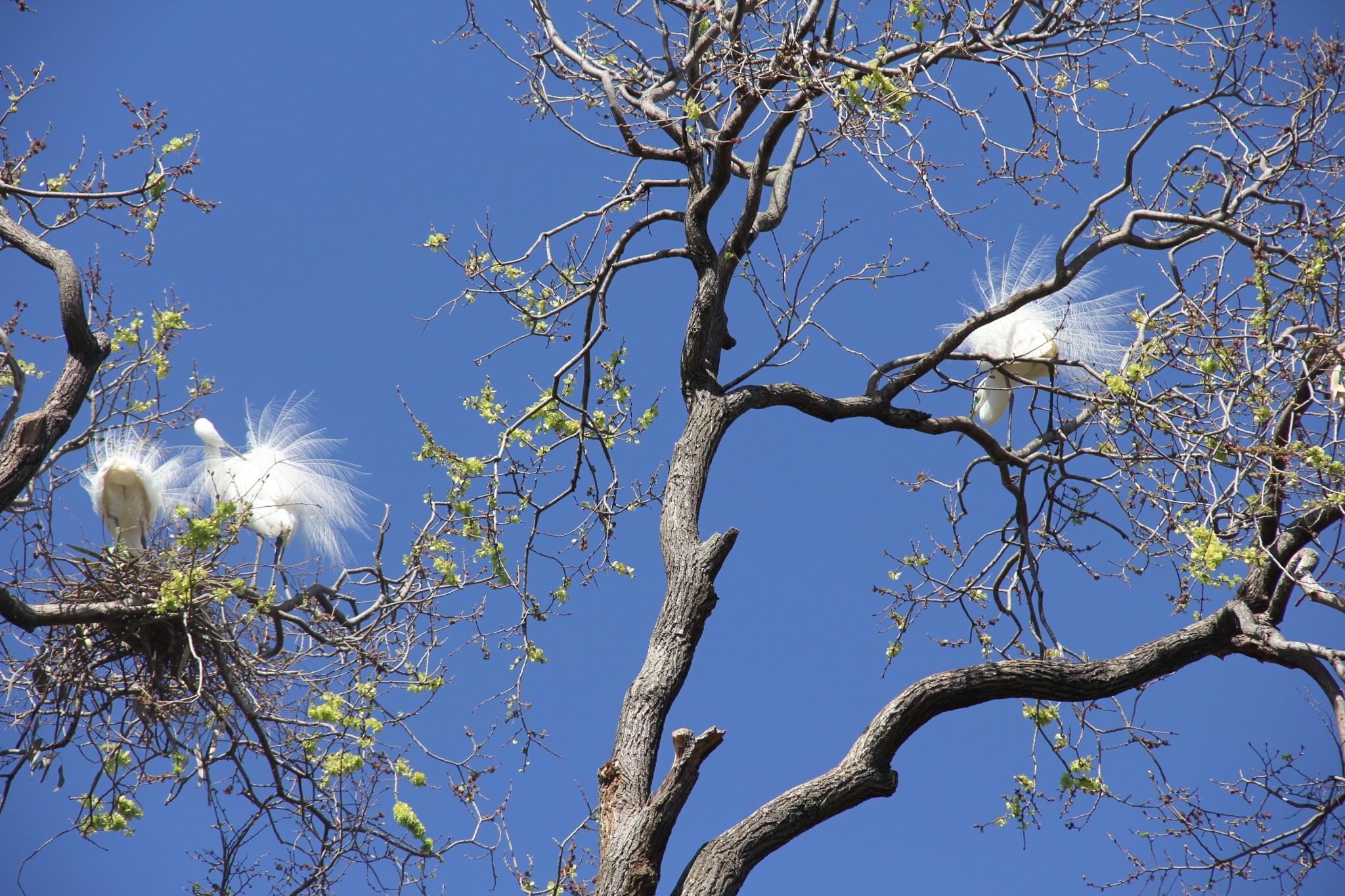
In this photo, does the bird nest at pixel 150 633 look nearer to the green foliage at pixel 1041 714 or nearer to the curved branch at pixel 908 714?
the curved branch at pixel 908 714

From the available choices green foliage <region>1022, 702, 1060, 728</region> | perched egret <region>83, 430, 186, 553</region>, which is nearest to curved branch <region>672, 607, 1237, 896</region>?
green foliage <region>1022, 702, 1060, 728</region>

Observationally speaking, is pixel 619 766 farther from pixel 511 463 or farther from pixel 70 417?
pixel 70 417

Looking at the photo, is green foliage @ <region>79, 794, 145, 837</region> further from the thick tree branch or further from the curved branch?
the curved branch

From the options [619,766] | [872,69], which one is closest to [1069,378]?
[872,69]

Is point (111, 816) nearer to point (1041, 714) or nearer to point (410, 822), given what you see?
point (410, 822)

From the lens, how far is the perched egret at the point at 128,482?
6.50m

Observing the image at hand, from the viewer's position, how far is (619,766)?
3475mm

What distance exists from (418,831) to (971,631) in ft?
8.59

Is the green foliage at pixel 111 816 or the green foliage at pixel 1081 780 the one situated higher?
the green foliage at pixel 111 816

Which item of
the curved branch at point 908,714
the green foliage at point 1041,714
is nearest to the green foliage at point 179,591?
the curved branch at point 908,714

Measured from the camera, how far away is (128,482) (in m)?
6.57

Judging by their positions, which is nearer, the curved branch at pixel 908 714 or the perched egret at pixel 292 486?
the curved branch at pixel 908 714

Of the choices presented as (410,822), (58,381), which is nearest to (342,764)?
(410,822)

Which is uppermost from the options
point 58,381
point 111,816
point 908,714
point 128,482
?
point 128,482
